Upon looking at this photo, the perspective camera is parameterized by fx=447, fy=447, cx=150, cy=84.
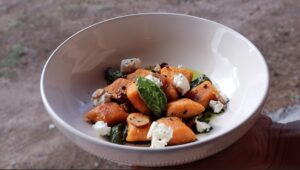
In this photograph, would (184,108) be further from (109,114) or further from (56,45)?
(56,45)

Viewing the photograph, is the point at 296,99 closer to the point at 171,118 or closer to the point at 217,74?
the point at 217,74

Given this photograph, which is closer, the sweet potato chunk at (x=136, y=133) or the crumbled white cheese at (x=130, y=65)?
the sweet potato chunk at (x=136, y=133)

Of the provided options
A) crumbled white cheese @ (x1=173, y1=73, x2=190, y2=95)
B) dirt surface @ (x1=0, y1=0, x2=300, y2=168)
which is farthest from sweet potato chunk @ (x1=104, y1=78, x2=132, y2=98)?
dirt surface @ (x1=0, y1=0, x2=300, y2=168)

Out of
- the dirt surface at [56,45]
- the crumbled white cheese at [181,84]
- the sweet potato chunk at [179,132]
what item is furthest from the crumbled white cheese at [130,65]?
the dirt surface at [56,45]

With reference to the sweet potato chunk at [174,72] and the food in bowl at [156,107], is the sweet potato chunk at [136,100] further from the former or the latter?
the sweet potato chunk at [174,72]

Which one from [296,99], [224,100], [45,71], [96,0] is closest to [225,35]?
[224,100]

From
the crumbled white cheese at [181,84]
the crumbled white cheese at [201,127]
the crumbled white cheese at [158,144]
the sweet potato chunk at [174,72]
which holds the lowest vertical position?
the crumbled white cheese at [201,127]

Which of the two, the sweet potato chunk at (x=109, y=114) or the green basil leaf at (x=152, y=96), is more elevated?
the green basil leaf at (x=152, y=96)
